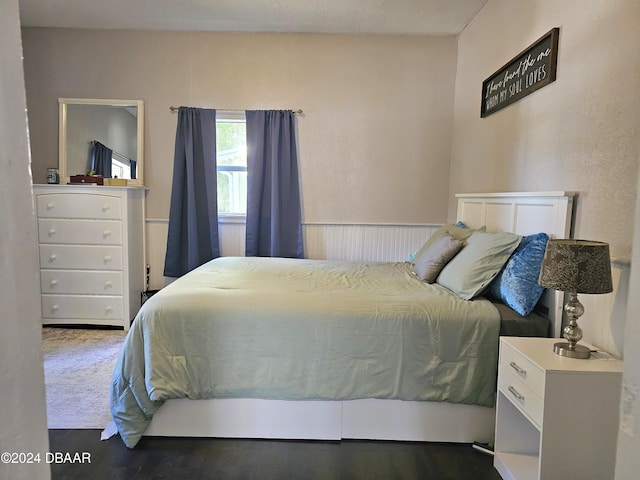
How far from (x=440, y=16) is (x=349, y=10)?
0.74 m

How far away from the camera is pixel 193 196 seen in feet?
12.1

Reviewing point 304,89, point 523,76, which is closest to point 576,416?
point 523,76

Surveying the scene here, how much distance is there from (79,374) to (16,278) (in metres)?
2.57

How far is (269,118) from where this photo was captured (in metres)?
3.65

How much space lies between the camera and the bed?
182 cm

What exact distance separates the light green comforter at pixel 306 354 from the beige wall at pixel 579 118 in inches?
26.8

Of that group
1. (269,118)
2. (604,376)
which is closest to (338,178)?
(269,118)

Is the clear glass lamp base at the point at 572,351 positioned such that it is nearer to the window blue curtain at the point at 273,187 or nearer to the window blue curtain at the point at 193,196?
the window blue curtain at the point at 273,187

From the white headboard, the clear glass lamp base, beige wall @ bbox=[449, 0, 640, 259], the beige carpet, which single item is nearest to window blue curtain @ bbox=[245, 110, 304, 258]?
the beige carpet

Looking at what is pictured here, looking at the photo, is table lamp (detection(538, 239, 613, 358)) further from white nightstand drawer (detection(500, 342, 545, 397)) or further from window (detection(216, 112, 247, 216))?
window (detection(216, 112, 247, 216))

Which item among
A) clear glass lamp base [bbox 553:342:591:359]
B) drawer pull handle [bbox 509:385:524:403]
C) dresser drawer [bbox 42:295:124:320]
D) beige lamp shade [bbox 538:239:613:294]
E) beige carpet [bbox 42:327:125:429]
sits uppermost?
beige lamp shade [bbox 538:239:613:294]

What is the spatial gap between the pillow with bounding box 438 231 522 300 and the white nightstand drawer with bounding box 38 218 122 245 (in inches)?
106

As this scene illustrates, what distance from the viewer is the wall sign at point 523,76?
204cm

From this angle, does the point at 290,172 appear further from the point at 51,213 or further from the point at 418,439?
the point at 418,439
